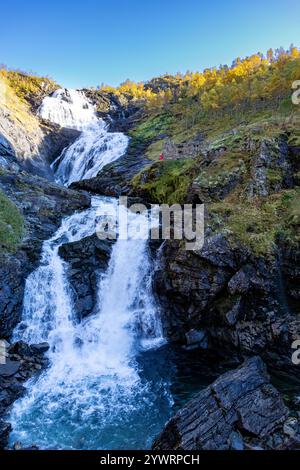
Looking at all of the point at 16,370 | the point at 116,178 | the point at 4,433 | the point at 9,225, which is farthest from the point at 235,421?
the point at 116,178

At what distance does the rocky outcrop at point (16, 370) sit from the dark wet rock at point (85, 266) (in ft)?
12.2

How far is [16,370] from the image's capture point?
53.9 ft

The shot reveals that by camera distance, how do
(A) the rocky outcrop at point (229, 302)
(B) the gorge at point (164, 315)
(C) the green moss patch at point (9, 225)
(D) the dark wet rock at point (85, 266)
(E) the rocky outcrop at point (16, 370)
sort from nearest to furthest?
(B) the gorge at point (164, 315) → (E) the rocky outcrop at point (16, 370) → (A) the rocky outcrop at point (229, 302) → (D) the dark wet rock at point (85, 266) → (C) the green moss patch at point (9, 225)

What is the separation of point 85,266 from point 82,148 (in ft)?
114

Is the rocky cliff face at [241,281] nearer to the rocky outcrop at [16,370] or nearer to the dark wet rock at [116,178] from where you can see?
the rocky outcrop at [16,370]

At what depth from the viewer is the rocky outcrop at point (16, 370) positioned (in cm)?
1415

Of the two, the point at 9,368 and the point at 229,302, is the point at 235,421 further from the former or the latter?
the point at 9,368

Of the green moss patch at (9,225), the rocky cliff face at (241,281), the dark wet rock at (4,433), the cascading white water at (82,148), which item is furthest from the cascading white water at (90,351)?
the cascading white water at (82,148)

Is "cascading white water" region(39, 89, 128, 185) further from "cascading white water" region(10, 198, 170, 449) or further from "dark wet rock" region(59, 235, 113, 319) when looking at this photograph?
"dark wet rock" region(59, 235, 113, 319)

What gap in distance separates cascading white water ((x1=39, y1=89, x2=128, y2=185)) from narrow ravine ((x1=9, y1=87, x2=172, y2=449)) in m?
18.9

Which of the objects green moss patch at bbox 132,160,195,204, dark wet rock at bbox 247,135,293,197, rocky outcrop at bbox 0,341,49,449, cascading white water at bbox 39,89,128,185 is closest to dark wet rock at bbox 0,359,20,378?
rocky outcrop at bbox 0,341,49,449

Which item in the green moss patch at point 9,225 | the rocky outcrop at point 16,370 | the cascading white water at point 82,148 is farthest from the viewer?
the cascading white water at point 82,148

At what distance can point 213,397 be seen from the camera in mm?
12672
